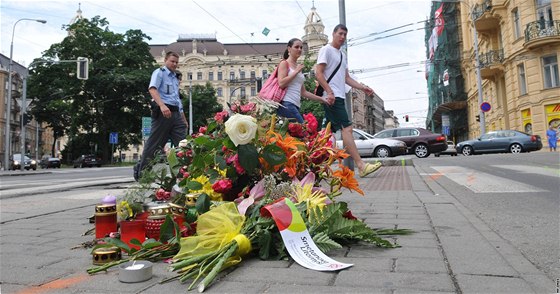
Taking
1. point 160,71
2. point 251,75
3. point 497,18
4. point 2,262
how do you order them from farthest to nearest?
1. point 251,75
2. point 497,18
3. point 160,71
4. point 2,262

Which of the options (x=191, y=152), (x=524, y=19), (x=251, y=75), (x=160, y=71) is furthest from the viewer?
(x=251, y=75)

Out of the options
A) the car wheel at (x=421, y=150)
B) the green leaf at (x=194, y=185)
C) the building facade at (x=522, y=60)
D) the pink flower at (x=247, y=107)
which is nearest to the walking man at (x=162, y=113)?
the pink flower at (x=247, y=107)

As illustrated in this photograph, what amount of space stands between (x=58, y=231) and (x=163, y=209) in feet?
4.13

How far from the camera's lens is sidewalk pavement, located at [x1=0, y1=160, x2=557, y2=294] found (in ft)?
5.15

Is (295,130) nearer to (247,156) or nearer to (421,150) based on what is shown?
(247,156)

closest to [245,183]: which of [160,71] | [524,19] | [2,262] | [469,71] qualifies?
[2,262]

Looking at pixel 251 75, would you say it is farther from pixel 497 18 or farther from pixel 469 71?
pixel 497 18

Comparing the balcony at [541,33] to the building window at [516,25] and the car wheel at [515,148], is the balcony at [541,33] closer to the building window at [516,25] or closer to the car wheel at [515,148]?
the building window at [516,25]

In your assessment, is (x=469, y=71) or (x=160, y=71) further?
(x=469, y=71)

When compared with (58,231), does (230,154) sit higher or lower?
higher

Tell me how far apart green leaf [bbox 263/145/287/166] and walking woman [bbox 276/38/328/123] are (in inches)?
71.0

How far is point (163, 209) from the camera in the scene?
2.34 m

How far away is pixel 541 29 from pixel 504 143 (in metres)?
8.11

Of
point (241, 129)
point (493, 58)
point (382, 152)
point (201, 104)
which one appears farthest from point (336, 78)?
point (201, 104)
